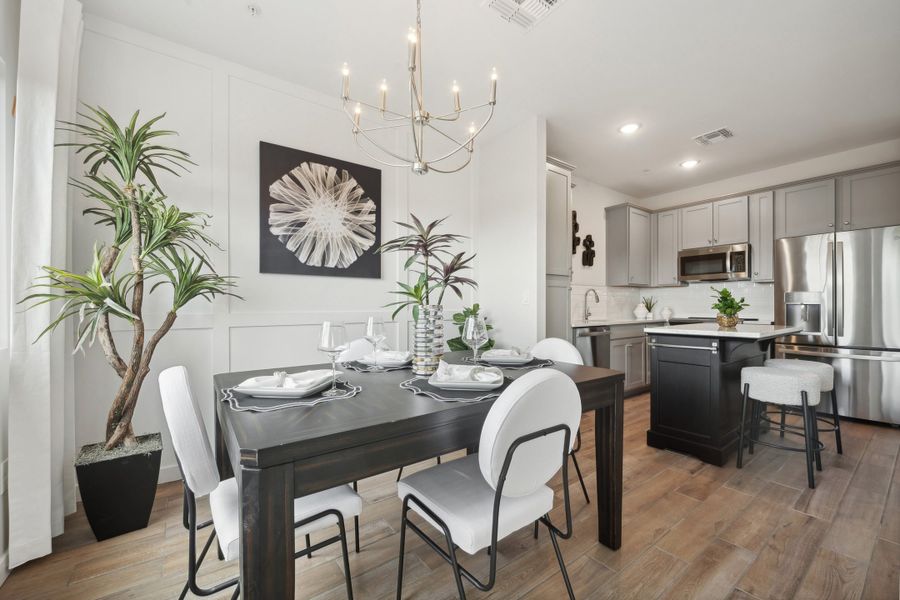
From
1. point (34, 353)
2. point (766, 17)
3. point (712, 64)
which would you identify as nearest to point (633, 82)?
point (712, 64)

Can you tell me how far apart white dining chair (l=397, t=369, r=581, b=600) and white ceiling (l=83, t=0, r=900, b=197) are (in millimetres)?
2229

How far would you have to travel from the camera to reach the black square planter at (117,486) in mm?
1779

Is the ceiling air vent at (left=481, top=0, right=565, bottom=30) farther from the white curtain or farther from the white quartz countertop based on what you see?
the white quartz countertop

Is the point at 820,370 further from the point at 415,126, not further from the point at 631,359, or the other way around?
the point at 415,126

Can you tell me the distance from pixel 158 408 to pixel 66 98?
1.81m

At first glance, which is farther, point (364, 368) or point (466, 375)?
point (364, 368)

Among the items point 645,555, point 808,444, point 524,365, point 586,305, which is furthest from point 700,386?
point 586,305

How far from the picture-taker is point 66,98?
1.94m

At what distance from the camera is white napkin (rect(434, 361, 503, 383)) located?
4.58 ft

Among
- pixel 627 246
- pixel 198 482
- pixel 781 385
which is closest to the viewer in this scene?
pixel 198 482

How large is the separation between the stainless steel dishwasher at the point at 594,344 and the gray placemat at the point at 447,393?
2.69 m

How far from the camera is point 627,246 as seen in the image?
201 inches

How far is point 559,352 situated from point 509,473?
3.65 feet

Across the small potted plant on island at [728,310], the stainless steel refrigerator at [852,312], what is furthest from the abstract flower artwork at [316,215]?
the stainless steel refrigerator at [852,312]
